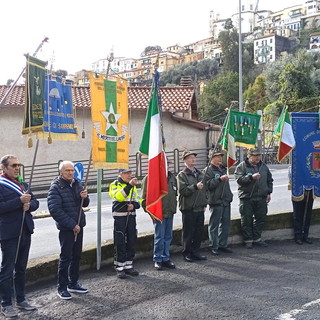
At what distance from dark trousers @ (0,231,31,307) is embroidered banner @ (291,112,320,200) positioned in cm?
562

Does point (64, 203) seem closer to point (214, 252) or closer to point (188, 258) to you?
point (188, 258)

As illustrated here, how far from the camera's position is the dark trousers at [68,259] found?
6.27 metres

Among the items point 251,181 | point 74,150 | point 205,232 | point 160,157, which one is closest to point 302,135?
point 251,181

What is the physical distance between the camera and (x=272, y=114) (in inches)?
1807

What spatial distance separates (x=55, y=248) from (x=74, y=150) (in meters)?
18.3

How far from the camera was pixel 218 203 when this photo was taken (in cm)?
847

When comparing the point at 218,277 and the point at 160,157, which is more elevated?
the point at 160,157

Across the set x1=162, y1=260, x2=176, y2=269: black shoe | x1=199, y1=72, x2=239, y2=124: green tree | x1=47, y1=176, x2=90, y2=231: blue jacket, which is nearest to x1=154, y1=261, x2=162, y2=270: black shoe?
x1=162, y1=260, x2=176, y2=269: black shoe

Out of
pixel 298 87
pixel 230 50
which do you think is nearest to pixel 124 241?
pixel 298 87

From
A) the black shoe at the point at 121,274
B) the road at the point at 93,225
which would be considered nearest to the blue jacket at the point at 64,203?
the black shoe at the point at 121,274

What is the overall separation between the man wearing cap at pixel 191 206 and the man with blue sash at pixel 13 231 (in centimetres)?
268

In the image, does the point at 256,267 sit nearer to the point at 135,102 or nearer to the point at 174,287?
the point at 174,287

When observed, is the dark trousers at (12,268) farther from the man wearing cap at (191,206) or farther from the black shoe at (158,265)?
the man wearing cap at (191,206)

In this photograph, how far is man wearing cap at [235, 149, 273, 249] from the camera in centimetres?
895
